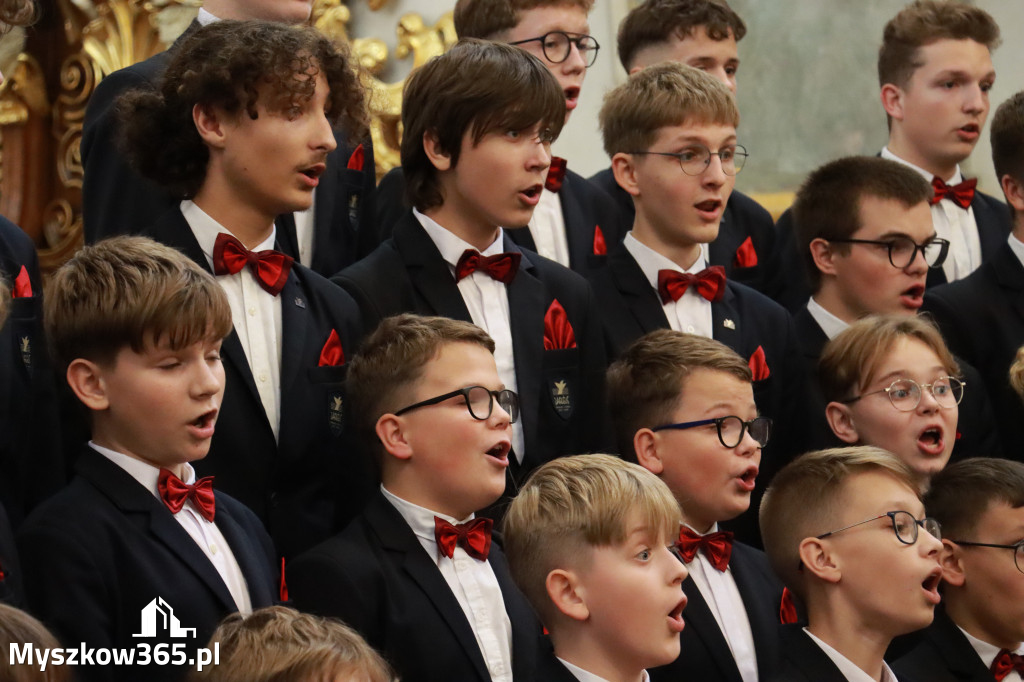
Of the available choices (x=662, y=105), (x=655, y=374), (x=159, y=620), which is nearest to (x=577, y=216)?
(x=662, y=105)

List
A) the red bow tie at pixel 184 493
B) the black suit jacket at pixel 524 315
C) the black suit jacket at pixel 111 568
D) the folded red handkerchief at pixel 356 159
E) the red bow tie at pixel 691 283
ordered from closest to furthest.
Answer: the black suit jacket at pixel 111 568 < the red bow tie at pixel 184 493 < the black suit jacket at pixel 524 315 < the red bow tie at pixel 691 283 < the folded red handkerchief at pixel 356 159

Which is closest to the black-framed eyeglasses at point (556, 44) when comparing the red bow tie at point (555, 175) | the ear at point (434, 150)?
the red bow tie at point (555, 175)

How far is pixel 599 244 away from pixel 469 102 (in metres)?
0.81

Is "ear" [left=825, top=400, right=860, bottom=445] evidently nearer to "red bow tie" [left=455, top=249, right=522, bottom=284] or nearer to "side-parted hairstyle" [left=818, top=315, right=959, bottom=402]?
"side-parted hairstyle" [left=818, top=315, right=959, bottom=402]

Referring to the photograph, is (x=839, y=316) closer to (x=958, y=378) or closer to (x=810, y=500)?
(x=958, y=378)

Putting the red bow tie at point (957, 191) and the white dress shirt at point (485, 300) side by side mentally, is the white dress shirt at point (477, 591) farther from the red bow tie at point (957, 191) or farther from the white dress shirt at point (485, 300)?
the red bow tie at point (957, 191)

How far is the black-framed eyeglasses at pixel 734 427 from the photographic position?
348 cm

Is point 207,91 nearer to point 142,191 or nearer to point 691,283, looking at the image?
point 142,191

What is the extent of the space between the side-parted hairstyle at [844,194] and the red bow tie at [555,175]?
0.72 meters

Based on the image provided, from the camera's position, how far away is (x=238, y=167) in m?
3.25

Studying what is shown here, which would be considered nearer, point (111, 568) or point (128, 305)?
point (111, 568)

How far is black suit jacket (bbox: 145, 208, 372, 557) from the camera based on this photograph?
10.1ft

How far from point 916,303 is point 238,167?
76.5 inches

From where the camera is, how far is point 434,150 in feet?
11.9
